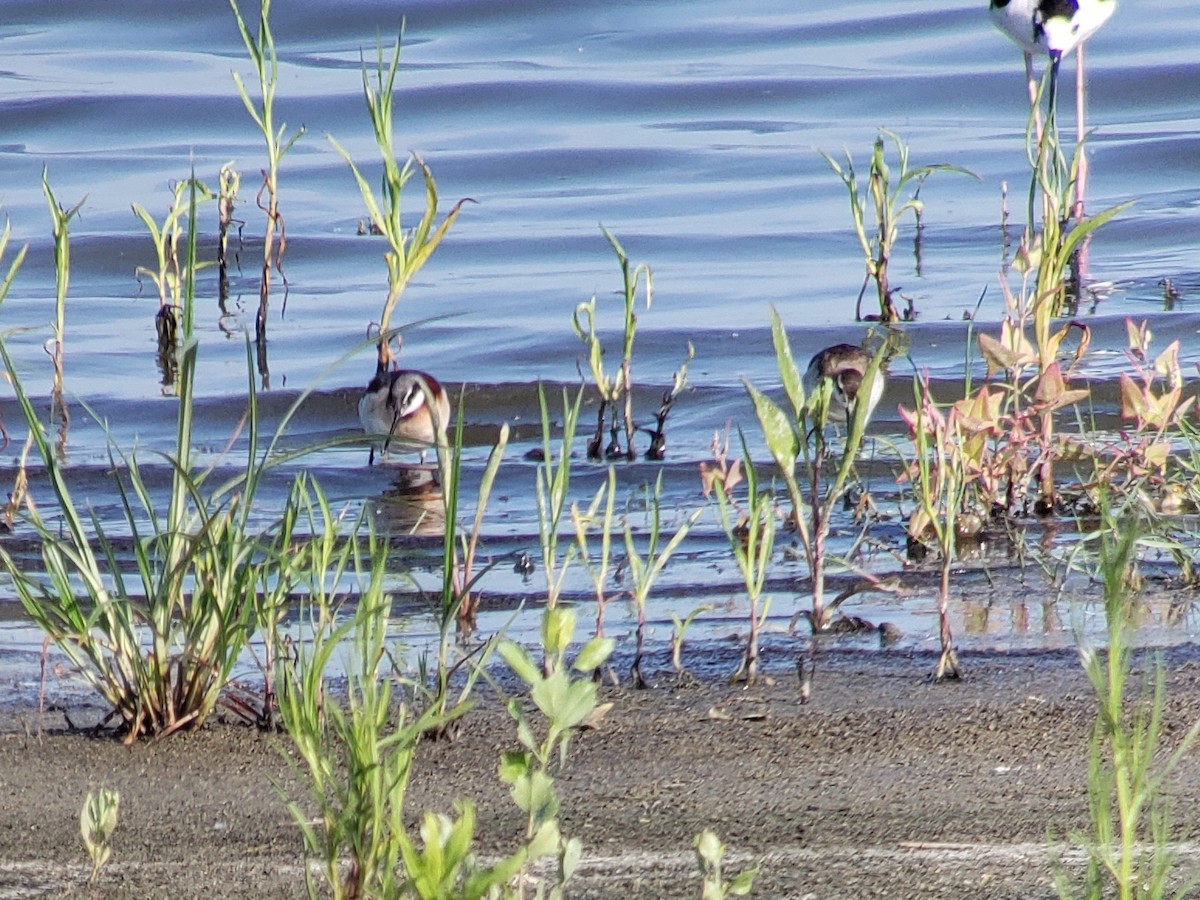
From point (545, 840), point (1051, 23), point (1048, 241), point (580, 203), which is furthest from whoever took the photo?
point (580, 203)

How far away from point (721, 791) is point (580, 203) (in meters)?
9.71

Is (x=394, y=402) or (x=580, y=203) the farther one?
(x=580, y=203)

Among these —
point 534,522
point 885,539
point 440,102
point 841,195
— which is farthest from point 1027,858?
point 440,102

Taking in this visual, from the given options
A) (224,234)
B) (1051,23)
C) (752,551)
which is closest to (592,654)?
(752,551)

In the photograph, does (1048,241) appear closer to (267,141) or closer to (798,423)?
(798,423)

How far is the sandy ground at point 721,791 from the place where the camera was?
9.21 feet

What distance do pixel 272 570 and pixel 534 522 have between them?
1.81 m

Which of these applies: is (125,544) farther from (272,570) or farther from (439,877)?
(439,877)

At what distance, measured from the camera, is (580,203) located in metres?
12.7

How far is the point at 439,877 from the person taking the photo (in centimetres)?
197

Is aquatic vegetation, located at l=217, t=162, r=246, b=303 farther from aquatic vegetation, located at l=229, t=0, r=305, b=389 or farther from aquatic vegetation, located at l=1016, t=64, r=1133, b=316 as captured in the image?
aquatic vegetation, located at l=1016, t=64, r=1133, b=316

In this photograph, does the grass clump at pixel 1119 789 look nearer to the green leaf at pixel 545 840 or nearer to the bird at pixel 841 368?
the green leaf at pixel 545 840

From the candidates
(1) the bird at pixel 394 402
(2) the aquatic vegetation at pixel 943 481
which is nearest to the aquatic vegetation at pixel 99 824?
(2) the aquatic vegetation at pixel 943 481

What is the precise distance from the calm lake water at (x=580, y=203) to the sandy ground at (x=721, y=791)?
46 cm
